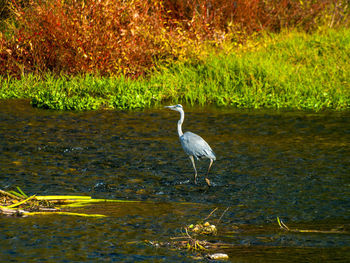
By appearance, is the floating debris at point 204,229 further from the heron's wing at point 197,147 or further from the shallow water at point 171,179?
the heron's wing at point 197,147

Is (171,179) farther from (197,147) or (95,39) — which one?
(95,39)

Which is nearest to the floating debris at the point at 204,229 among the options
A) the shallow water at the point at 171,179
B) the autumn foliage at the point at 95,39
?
the shallow water at the point at 171,179

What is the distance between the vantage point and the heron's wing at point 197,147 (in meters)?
8.45

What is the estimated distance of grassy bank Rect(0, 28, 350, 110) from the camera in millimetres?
14242

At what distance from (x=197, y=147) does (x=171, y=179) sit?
687 millimetres

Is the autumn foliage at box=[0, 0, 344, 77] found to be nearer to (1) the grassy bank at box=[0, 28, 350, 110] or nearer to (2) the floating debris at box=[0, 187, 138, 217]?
(1) the grassy bank at box=[0, 28, 350, 110]

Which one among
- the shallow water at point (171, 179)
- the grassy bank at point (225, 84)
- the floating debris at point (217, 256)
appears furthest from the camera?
the grassy bank at point (225, 84)

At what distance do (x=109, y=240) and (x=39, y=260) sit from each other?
0.80 metres

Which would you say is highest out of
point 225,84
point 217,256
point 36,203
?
point 217,256

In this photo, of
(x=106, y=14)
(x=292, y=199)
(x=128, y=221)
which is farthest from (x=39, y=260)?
(x=106, y=14)

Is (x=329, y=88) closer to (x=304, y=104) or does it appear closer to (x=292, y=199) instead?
(x=304, y=104)

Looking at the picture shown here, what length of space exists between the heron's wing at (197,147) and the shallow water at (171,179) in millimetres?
445

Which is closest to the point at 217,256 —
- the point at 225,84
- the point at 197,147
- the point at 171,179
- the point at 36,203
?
the point at 36,203

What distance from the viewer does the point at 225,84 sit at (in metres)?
15.3
